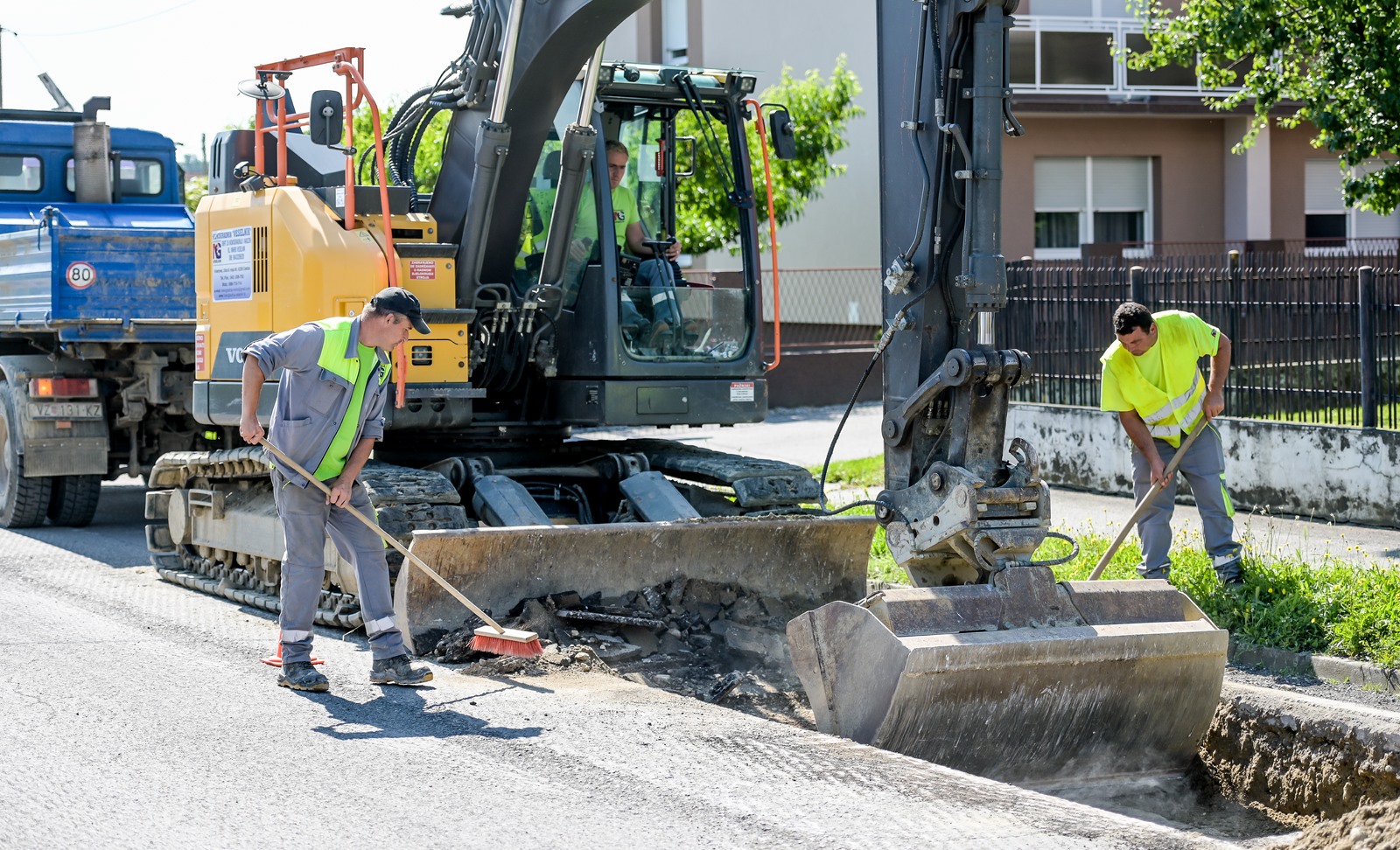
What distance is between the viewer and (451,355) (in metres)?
8.69

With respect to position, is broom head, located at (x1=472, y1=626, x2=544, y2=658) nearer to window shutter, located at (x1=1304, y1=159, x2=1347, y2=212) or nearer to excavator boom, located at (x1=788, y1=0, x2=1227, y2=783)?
excavator boom, located at (x1=788, y1=0, x2=1227, y2=783)

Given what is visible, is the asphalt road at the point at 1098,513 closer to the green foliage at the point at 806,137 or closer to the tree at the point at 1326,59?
the green foliage at the point at 806,137

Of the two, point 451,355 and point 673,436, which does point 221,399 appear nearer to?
point 451,355

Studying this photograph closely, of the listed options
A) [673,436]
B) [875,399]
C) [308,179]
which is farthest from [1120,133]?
[308,179]

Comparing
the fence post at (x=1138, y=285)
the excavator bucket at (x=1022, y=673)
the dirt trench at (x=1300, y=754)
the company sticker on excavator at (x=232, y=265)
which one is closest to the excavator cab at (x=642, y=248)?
the company sticker on excavator at (x=232, y=265)

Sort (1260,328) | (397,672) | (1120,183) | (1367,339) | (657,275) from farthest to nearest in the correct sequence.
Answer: (1120,183)
(1260,328)
(1367,339)
(657,275)
(397,672)

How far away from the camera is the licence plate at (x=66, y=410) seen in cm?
1231

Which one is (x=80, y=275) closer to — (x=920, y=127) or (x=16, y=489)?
(x=16, y=489)

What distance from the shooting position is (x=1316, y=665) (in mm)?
7742

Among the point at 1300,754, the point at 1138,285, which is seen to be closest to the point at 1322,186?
the point at 1138,285

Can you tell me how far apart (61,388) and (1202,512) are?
8.70 metres

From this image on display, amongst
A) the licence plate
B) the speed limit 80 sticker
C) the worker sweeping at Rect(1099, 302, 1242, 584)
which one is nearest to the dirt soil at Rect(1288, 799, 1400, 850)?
the worker sweeping at Rect(1099, 302, 1242, 584)

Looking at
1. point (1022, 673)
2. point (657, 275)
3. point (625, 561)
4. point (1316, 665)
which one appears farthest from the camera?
point (657, 275)

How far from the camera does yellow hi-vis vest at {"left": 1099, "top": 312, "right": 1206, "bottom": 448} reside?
8.57 metres
